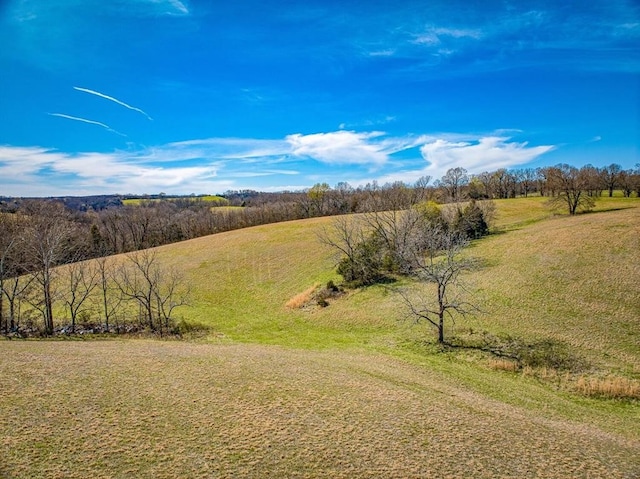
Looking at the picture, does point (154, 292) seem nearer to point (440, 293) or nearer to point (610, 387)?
point (440, 293)

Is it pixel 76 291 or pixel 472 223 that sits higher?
pixel 472 223

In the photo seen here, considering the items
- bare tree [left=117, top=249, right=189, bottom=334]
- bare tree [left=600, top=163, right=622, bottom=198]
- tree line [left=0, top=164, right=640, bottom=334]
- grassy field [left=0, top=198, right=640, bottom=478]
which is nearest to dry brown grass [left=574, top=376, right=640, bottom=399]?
Answer: grassy field [left=0, top=198, right=640, bottom=478]

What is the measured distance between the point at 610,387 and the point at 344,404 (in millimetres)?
17483

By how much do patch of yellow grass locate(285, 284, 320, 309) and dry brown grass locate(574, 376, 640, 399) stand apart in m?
28.6

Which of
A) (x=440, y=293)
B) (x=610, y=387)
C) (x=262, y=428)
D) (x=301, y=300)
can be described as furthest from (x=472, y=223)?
(x=262, y=428)

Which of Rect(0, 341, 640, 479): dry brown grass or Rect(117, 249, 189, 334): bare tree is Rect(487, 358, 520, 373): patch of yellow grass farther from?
Rect(117, 249, 189, 334): bare tree

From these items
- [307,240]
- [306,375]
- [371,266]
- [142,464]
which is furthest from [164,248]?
[142,464]

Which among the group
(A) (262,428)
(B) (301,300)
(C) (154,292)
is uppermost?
(C) (154,292)

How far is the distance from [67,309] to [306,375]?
4017 centimetres

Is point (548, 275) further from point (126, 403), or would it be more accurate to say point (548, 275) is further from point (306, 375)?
point (126, 403)

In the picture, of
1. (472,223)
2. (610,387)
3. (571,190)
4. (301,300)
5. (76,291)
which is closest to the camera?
(610,387)

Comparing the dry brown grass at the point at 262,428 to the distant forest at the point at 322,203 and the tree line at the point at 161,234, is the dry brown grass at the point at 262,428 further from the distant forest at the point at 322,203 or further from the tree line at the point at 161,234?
the distant forest at the point at 322,203

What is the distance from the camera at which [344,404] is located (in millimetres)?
15305

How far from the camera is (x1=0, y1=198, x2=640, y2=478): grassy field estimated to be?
11.4 metres
